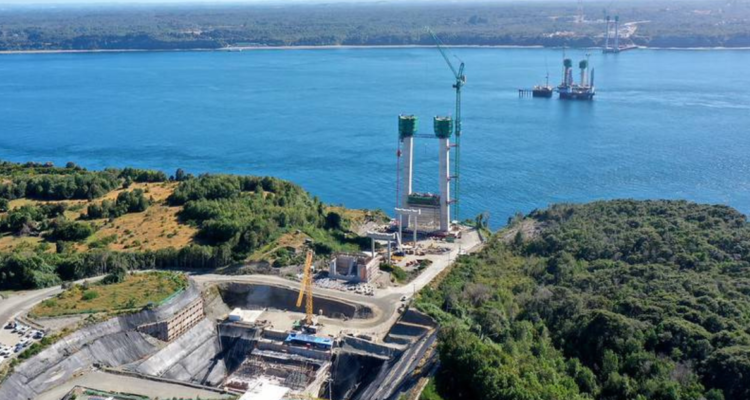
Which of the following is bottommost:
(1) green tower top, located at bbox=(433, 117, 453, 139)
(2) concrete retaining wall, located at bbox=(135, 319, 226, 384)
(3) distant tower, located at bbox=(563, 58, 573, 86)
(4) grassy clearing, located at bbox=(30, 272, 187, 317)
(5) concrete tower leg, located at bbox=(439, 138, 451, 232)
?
(2) concrete retaining wall, located at bbox=(135, 319, 226, 384)

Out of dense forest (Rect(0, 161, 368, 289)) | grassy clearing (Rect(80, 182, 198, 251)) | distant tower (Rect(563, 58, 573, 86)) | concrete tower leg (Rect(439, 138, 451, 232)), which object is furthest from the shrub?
distant tower (Rect(563, 58, 573, 86))

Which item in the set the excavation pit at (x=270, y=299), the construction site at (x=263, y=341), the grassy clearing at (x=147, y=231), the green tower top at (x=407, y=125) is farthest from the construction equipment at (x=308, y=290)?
the green tower top at (x=407, y=125)

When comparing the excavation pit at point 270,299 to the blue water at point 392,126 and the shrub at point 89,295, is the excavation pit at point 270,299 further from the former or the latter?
the blue water at point 392,126

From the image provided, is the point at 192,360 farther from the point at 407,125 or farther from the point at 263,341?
the point at 407,125

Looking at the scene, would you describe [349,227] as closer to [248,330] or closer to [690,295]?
[248,330]

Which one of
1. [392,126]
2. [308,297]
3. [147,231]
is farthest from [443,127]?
[392,126]

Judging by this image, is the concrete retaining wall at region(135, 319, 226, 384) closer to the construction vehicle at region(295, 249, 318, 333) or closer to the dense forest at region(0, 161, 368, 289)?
the construction vehicle at region(295, 249, 318, 333)
